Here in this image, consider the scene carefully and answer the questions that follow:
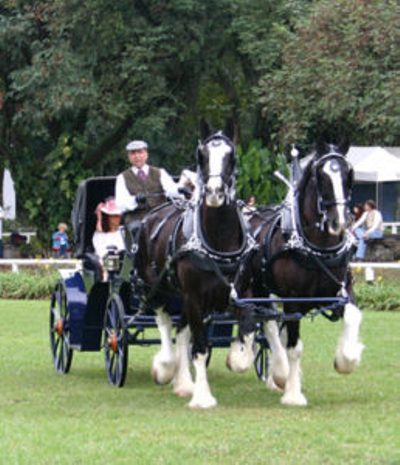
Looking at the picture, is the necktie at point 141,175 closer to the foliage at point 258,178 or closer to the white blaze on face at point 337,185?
the white blaze on face at point 337,185

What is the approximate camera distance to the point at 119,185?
49.0ft

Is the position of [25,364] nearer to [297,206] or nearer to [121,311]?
[121,311]

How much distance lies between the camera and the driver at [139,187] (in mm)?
14898

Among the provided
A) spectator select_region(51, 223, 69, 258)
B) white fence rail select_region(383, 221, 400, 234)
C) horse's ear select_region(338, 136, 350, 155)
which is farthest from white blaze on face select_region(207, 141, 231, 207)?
white fence rail select_region(383, 221, 400, 234)

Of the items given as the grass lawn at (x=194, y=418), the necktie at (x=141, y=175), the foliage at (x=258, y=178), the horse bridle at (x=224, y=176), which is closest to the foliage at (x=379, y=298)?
the grass lawn at (x=194, y=418)

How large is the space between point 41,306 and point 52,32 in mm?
12975


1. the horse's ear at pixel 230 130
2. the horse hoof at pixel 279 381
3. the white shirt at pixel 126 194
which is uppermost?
the horse's ear at pixel 230 130

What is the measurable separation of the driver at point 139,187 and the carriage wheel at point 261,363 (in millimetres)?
1760

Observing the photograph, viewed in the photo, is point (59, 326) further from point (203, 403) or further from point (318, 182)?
point (318, 182)

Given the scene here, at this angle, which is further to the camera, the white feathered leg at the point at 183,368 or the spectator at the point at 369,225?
the spectator at the point at 369,225

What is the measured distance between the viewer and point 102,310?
1535 cm

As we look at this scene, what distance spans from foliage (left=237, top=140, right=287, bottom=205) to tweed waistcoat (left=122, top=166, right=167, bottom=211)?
77.0 feet

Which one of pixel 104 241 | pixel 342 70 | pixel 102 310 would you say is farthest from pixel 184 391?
pixel 342 70

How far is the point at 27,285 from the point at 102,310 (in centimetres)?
1411
